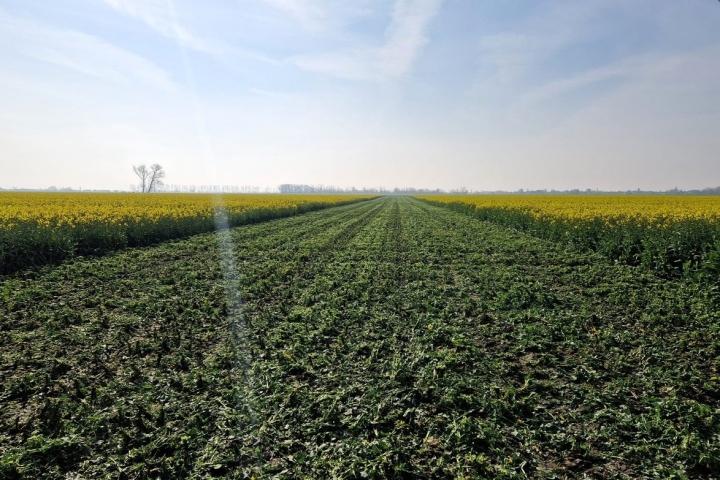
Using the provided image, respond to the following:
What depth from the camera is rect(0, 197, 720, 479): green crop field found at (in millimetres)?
4004

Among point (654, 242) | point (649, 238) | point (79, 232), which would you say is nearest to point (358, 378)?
point (654, 242)

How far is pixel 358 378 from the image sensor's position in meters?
5.71

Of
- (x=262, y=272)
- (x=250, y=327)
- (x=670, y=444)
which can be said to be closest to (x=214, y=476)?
(x=250, y=327)

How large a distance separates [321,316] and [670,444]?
6359 mm

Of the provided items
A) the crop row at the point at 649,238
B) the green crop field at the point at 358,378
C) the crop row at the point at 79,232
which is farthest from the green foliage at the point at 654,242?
the crop row at the point at 79,232

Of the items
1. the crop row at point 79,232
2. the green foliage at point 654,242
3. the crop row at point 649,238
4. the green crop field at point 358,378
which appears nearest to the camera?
the green crop field at point 358,378

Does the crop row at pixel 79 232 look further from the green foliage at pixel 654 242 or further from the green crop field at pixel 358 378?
the green foliage at pixel 654 242

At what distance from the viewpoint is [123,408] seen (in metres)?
4.88

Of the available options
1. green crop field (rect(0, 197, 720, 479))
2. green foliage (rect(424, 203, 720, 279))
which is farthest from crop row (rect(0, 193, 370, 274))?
green foliage (rect(424, 203, 720, 279))

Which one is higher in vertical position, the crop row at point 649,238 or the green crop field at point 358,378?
the crop row at point 649,238

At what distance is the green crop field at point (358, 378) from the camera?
400 centimetres

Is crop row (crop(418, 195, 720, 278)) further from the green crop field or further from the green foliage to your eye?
the green crop field

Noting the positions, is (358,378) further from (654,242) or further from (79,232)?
(79,232)

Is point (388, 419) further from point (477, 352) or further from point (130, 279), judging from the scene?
point (130, 279)
